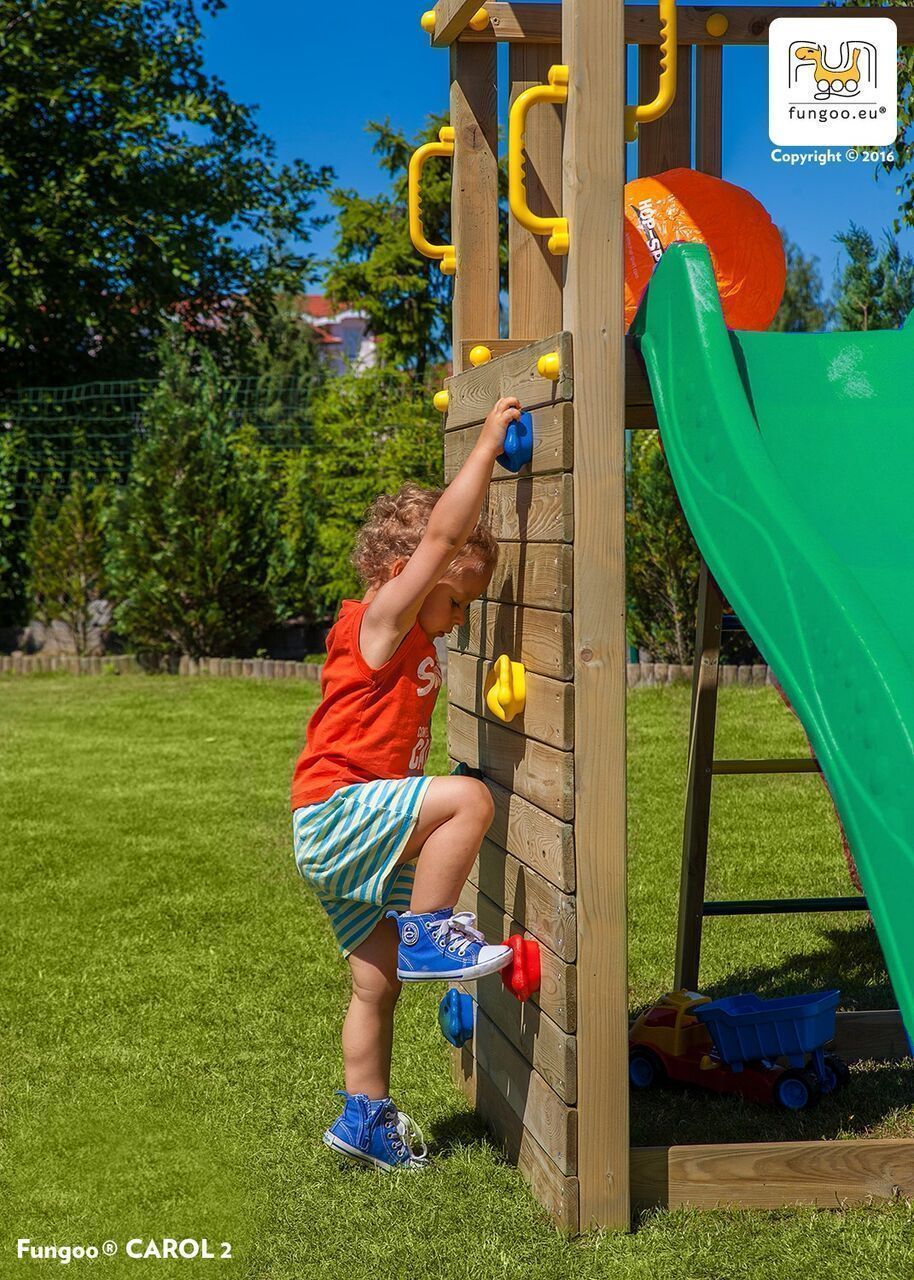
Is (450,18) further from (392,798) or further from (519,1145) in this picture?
(519,1145)

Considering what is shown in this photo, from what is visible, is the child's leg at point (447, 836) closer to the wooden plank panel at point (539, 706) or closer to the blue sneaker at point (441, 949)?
the blue sneaker at point (441, 949)

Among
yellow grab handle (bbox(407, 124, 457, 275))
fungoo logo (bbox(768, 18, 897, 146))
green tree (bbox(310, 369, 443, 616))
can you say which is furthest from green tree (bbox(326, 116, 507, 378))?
yellow grab handle (bbox(407, 124, 457, 275))

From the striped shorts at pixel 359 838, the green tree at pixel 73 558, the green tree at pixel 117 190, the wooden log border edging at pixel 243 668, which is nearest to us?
the striped shorts at pixel 359 838

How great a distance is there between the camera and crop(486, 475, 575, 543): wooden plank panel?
9.07 feet

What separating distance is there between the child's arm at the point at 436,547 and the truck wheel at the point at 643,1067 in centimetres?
132

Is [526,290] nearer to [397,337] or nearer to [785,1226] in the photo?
[785,1226]

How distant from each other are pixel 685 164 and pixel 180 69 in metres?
19.7

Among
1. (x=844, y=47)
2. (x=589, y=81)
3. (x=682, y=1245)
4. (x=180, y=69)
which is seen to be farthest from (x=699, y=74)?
(x=180, y=69)

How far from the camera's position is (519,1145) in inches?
123

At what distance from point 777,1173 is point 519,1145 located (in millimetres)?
562

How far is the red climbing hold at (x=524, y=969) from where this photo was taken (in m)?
2.94

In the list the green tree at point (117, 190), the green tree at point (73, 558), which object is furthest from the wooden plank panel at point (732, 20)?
the green tree at point (117, 190)

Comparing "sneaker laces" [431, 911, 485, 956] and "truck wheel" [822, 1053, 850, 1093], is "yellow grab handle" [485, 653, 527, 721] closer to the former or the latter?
"sneaker laces" [431, 911, 485, 956]

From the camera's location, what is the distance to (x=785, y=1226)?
2816 mm
